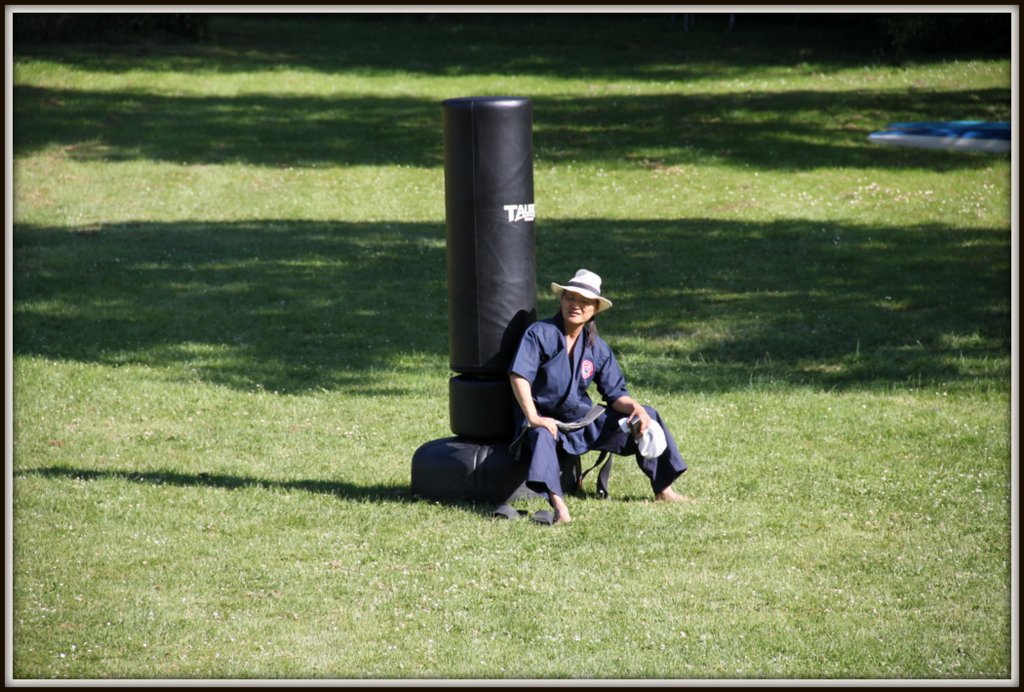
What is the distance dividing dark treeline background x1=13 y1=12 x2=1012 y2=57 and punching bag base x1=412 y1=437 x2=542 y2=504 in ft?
71.3

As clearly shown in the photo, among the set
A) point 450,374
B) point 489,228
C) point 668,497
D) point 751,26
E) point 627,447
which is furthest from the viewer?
point 751,26

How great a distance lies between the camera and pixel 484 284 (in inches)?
325

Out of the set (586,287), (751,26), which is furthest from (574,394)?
(751,26)

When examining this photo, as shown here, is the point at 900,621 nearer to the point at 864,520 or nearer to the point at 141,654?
the point at 864,520

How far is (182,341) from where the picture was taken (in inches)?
509

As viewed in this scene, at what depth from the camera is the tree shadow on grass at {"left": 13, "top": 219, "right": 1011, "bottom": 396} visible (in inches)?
478

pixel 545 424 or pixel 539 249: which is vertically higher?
pixel 545 424

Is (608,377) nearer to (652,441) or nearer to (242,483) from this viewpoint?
(652,441)

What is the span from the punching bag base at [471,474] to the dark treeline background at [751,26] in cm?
2172

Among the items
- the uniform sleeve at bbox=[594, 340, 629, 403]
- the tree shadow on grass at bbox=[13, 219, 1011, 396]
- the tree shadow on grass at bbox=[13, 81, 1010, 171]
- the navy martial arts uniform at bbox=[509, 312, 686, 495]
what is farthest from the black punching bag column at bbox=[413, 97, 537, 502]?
the tree shadow on grass at bbox=[13, 81, 1010, 171]

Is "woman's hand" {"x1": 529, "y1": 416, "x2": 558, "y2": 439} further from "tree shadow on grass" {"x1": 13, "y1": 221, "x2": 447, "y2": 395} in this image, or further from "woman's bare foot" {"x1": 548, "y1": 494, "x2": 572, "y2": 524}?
"tree shadow on grass" {"x1": 13, "y1": 221, "x2": 447, "y2": 395}

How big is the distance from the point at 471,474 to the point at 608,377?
101 centimetres

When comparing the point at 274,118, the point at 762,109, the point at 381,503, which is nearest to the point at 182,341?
the point at 381,503

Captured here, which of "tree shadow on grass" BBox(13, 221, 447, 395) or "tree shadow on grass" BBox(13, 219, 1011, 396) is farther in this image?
"tree shadow on grass" BBox(13, 221, 447, 395)
